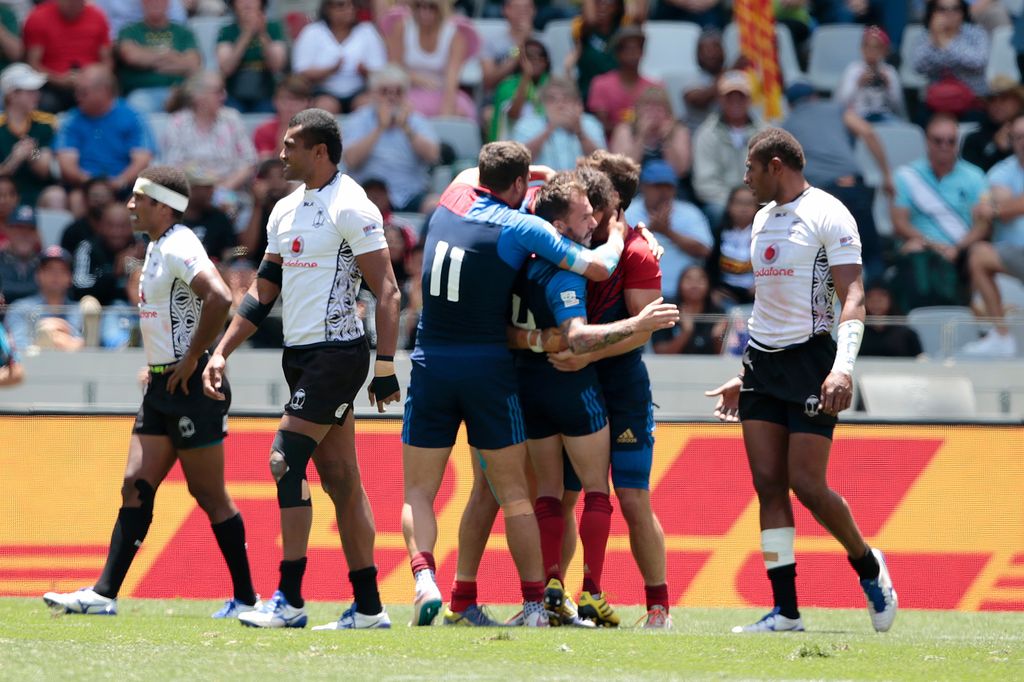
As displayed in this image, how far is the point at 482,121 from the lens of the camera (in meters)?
15.2

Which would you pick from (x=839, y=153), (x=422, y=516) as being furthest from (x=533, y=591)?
(x=839, y=153)

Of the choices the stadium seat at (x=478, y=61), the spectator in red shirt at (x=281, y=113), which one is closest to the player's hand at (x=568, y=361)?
the spectator in red shirt at (x=281, y=113)

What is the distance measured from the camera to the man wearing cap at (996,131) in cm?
1423

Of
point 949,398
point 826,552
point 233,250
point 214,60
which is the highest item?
point 214,60

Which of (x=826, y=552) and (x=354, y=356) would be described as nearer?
(x=354, y=356)

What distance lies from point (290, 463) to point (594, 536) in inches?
60.7

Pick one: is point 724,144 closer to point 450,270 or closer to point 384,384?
point 450,270

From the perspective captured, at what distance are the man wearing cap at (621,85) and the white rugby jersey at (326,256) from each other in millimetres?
8197

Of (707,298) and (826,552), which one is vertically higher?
(707,298)

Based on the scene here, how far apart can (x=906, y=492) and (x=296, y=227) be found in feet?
14.2

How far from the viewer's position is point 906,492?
30.0 ft

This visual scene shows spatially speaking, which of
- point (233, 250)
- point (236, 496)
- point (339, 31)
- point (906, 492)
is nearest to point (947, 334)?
point (906, 492)

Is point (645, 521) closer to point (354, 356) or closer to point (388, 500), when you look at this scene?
point (354, 356)

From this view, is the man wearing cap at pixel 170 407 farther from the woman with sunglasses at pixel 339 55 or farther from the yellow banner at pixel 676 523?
the woman with sunglasses at pixel 339 55
